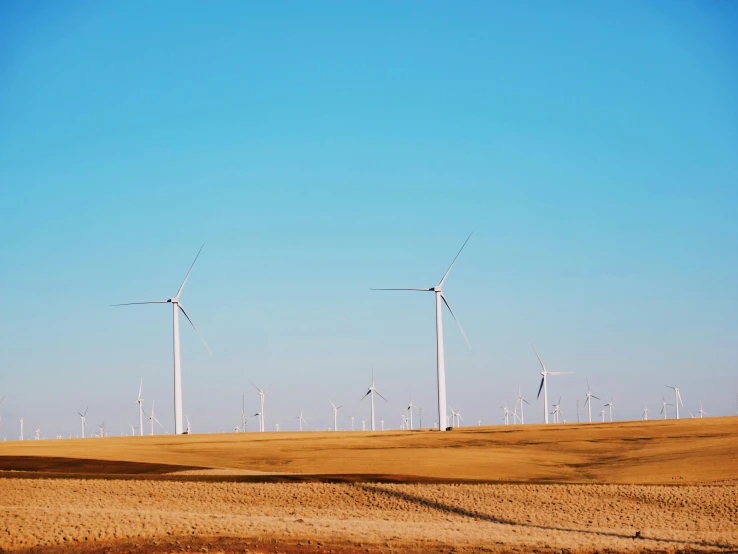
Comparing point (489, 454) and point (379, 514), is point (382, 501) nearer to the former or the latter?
point (379, 514)

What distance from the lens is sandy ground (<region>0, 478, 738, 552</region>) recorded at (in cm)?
3000

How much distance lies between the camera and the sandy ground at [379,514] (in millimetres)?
30000

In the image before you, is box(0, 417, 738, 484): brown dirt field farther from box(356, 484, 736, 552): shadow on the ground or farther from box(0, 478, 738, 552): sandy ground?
box(356, 484, 736, 552): shadow on the ground

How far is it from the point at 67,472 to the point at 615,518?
2926 centimetres

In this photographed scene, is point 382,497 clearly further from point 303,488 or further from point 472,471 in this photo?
point 472,471

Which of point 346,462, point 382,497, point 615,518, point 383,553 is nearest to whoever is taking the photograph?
point 383,553

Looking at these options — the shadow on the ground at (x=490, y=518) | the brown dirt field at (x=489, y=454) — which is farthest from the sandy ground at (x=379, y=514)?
the brown dirt field at (x=489, y=454)

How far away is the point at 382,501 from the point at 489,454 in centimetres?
2408

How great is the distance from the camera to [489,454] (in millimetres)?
61812

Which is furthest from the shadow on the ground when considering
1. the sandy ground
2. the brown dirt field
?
the brown dirt field

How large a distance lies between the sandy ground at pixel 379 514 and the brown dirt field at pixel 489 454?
21.8 feet

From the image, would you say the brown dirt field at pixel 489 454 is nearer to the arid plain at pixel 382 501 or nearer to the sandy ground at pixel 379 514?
the arid plain at pixel 382 501

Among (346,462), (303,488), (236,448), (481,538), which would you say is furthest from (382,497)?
(236,448)

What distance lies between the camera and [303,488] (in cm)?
4088
